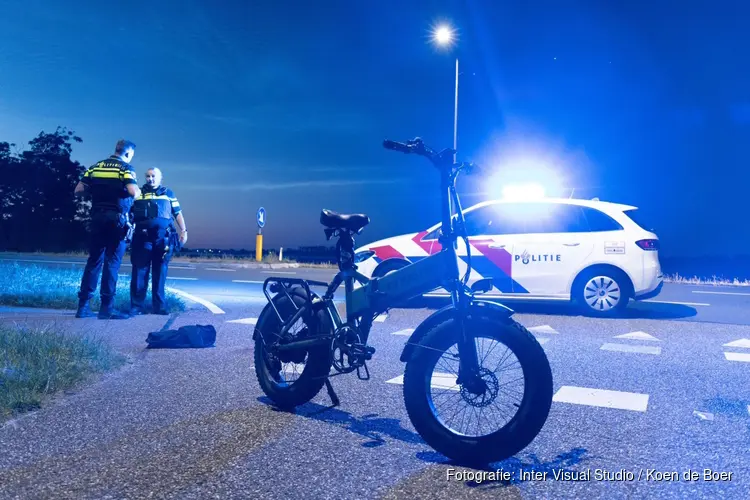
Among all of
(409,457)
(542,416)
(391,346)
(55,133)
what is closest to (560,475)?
(542,416)

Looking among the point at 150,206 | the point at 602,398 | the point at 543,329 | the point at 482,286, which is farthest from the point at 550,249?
the point at 482,286

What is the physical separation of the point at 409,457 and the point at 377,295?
103 centimetres

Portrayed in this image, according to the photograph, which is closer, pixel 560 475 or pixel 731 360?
pixel 560 475

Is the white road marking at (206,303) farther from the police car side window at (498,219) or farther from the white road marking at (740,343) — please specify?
the white road marking at (740,343)

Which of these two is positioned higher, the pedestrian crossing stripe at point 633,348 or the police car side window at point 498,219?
the police car side window at point 498,219

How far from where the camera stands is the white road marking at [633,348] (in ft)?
24.2

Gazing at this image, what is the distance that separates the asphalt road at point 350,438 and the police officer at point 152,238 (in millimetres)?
2901

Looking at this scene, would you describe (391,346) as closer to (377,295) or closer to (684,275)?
A: (377,295)

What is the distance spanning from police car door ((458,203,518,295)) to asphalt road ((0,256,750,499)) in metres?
3.48

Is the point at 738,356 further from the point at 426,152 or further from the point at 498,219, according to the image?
the point at 426,152

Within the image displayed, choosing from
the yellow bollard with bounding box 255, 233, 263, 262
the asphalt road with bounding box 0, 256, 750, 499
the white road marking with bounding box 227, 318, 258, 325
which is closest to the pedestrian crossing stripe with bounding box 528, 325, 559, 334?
the asphalt road with bounding box 0, 256, 750, 499

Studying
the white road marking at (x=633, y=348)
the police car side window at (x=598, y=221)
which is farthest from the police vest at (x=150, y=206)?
the police car side window at (x=598, y=221)

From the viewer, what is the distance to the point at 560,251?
10.4 metres

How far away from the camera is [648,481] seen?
11.1ft
